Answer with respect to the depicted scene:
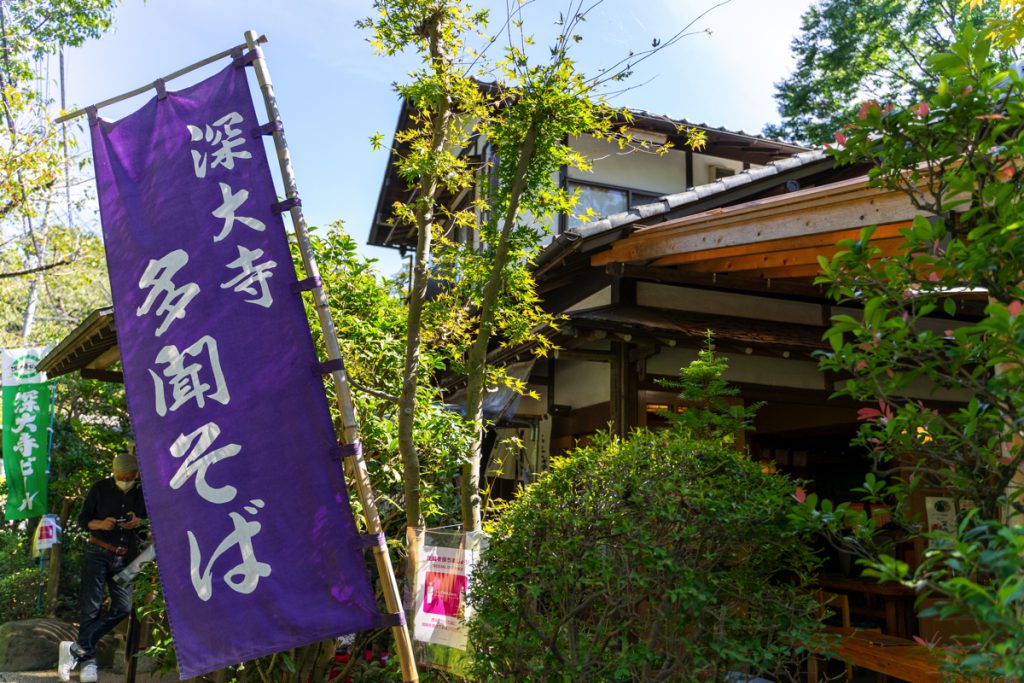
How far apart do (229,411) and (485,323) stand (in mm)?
2135

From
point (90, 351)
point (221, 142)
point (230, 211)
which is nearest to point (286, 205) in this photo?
point (230, 211)

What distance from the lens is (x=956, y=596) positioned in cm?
211

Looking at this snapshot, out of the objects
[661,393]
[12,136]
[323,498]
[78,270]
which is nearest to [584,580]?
[323,498]

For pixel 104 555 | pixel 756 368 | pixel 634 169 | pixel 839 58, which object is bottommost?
pixel 104 555

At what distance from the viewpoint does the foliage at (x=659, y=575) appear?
3.72 metres

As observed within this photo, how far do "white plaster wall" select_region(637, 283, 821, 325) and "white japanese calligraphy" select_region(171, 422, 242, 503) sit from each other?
599 centimetres

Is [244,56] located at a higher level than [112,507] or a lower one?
higher

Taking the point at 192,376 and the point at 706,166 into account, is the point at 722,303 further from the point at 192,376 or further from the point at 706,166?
the point at 192,376

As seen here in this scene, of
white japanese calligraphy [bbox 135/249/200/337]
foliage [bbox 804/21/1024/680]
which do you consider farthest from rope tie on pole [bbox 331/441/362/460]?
foliage [bbox 804/21/1024/680]

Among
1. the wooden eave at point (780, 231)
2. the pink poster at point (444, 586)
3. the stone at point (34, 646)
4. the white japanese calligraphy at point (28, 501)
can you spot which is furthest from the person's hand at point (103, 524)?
the white japanese calligraphy at point (28, 501)

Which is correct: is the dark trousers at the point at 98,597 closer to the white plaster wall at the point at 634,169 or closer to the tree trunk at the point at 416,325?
the tree trunk at the point at 416,325

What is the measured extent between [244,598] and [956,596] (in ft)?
10.4

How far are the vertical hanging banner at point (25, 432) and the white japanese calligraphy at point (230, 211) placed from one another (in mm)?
10658

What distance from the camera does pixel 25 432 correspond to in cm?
1323
